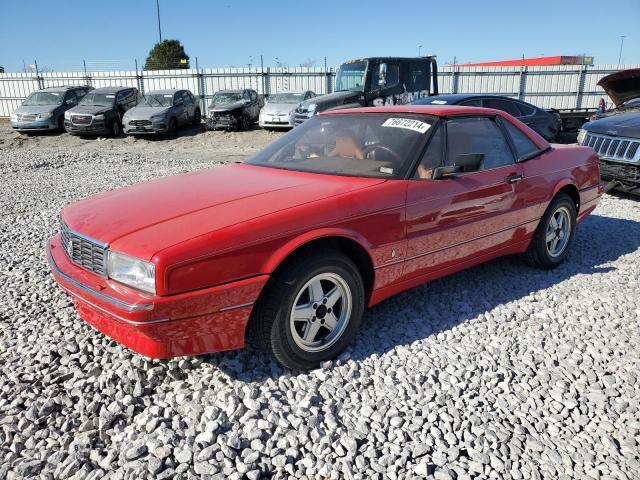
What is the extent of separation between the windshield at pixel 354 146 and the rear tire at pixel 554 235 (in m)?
1.61

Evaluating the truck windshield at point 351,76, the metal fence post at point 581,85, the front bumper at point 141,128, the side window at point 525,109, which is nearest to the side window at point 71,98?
the front bumper at point 141,128

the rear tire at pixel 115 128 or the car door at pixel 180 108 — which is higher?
the car door at pixel 180 108

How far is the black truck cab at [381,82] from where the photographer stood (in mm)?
12578

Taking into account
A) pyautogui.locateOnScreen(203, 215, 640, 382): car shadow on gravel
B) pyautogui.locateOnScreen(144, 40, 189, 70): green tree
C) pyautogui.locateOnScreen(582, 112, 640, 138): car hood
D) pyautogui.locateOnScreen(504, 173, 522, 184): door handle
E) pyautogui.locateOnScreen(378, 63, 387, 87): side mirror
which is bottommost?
pyautogui.locateOnScreen(203, 215, 640, 382): car shadow on gravel

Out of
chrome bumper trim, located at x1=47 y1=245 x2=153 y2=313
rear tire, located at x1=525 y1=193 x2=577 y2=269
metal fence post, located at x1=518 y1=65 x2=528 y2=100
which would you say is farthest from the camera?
metal fence post, located at x1=518 y1=65 x2=528 y2=100

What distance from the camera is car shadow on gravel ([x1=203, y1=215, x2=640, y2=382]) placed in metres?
2.97

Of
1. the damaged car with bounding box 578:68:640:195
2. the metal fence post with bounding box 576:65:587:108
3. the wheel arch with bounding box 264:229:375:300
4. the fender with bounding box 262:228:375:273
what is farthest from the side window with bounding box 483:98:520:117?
the metal fence post with bounding box 576:65:587:108

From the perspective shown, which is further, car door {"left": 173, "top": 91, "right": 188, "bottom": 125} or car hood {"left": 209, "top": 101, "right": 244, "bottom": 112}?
car hood {"left": 209, "top": 101, "right": 244, "bottom": 112}

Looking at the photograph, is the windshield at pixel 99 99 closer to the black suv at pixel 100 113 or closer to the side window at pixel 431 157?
the black suv at pixel 100 113

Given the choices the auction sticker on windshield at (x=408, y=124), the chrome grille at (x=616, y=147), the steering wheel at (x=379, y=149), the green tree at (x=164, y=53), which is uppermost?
the green tree at (x=164, y=53)

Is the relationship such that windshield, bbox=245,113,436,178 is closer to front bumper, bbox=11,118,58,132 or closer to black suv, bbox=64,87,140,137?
black suv, bbox=64,87,140,137

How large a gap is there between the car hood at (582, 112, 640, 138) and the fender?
554 centimetres

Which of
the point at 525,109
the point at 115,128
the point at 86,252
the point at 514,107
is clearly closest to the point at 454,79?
the point at 525,109

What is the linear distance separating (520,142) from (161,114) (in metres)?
15.2
